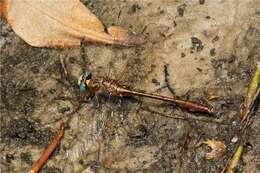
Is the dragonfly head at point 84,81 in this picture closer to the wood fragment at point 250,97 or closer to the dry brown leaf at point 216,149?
the dry brown leaf at point 216,149

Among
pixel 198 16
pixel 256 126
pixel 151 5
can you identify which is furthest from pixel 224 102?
pixel 151 5

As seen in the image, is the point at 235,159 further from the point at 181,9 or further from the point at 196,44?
the point at 181,9

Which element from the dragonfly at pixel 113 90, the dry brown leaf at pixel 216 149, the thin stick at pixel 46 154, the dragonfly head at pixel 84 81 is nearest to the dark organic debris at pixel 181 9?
the dragonfly at pixel 113 90

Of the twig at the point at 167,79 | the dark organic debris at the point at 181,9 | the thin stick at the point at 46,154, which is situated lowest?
the thin stick at the point at 46,154

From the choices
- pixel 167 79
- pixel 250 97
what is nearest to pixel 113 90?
pixel 167 79

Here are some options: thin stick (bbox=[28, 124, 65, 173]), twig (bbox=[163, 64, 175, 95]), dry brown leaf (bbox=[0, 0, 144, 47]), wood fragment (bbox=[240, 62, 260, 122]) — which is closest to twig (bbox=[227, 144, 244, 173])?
wood fragment (bbox=[240, 62, 260, 122])

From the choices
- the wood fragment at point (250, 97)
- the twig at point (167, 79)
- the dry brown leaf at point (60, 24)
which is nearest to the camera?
the wood fragment at point (250, 97)
